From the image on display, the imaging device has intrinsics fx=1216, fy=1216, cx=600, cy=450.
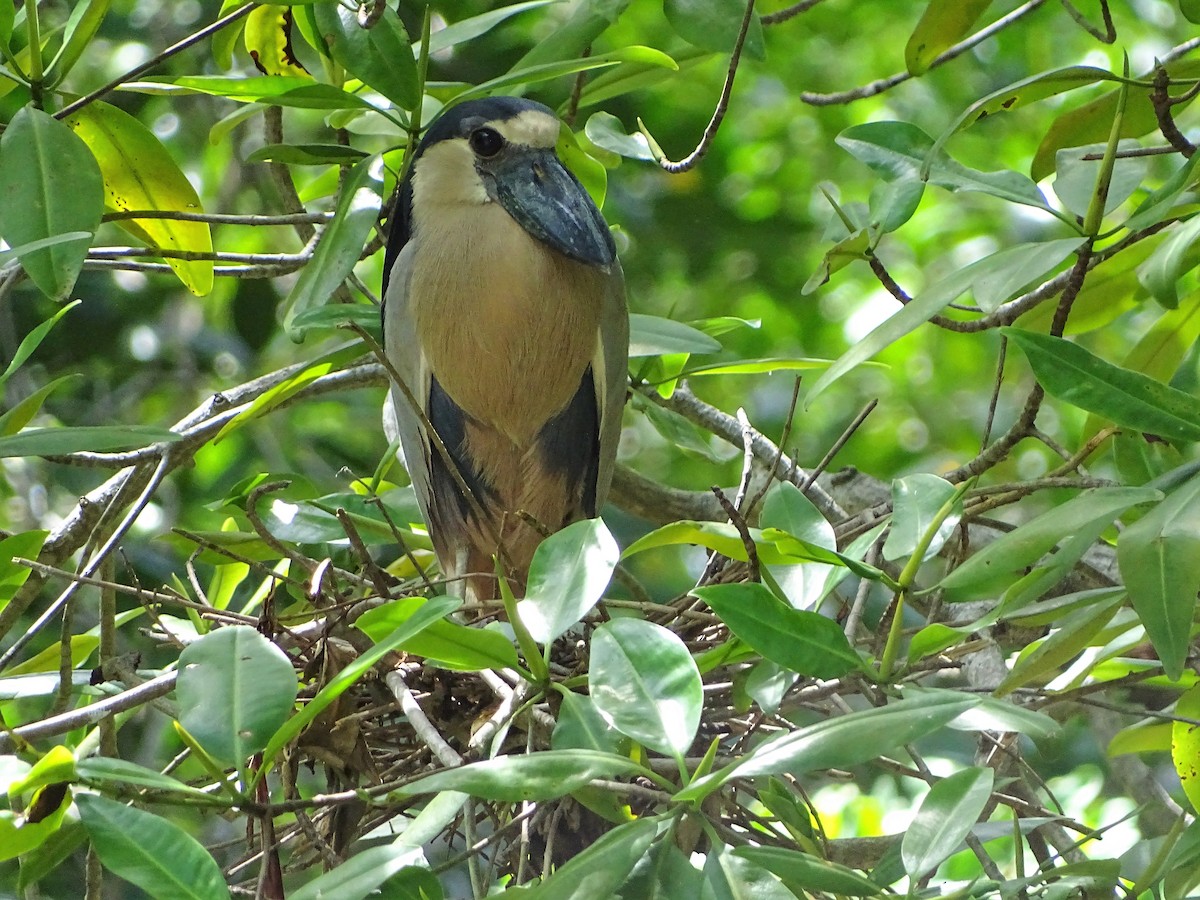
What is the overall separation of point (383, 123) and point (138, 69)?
47cm

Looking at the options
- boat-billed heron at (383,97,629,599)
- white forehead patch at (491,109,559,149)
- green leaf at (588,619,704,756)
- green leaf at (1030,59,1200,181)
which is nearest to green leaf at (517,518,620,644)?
green leaf at (588,619,704,756)

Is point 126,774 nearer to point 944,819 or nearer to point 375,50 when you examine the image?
point 944,819

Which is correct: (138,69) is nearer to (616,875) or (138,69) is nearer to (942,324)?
(942,324)

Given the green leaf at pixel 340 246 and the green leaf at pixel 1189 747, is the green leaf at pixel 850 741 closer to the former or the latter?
the green leaf at pixel 1189 747

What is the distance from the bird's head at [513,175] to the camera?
5.71ft

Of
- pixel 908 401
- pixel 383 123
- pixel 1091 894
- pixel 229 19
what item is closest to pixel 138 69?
pixel 229 19

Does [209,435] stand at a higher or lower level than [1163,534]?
lower

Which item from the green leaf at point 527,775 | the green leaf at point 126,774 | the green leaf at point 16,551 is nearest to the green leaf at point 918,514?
the green leaf at point 527,775

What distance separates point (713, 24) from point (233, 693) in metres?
0.86

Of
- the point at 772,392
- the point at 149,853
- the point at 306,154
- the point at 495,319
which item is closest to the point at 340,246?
the point at 306,154

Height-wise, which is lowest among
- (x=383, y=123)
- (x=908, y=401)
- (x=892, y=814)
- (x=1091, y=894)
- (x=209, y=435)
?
(x=892, y=814)

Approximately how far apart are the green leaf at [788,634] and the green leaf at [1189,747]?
1.27 ft

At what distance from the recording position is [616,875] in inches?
28.5

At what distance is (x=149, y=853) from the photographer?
30.0 inches
